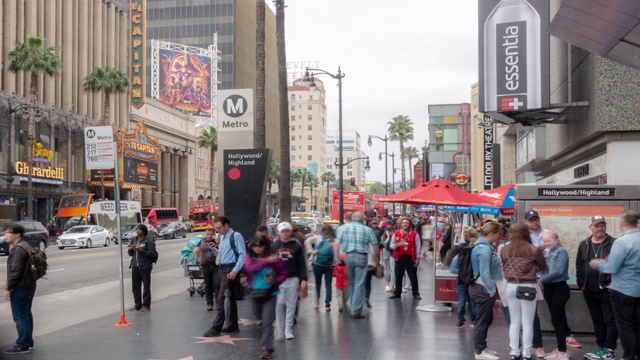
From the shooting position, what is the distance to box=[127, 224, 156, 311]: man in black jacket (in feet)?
43.4

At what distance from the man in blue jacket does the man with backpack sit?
5150mm

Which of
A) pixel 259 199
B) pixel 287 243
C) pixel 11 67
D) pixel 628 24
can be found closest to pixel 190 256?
pixel 259 199

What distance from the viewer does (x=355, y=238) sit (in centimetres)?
1238

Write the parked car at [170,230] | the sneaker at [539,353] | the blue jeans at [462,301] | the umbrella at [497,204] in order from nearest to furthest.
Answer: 1. the sneaker at [539,353]
2. the blue jeans at [462,301]
3. the umbrella at [497,204]
4. the parked car at [170,230]

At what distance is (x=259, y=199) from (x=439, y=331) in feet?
17.7

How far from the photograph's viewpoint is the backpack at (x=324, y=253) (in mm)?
13078

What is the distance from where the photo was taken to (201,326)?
11570 mm

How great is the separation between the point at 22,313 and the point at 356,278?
5.53 meters

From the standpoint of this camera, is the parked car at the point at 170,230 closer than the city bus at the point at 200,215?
Yes

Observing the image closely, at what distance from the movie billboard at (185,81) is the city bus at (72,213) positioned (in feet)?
156

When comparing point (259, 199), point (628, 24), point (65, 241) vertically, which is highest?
point (628, 24)

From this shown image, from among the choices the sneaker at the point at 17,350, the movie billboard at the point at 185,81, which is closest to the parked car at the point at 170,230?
the movie billboard at the point at 185,81

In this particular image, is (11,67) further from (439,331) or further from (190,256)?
(439,331)

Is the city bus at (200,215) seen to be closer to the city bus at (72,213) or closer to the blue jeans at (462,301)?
the city bus at (72,213)
